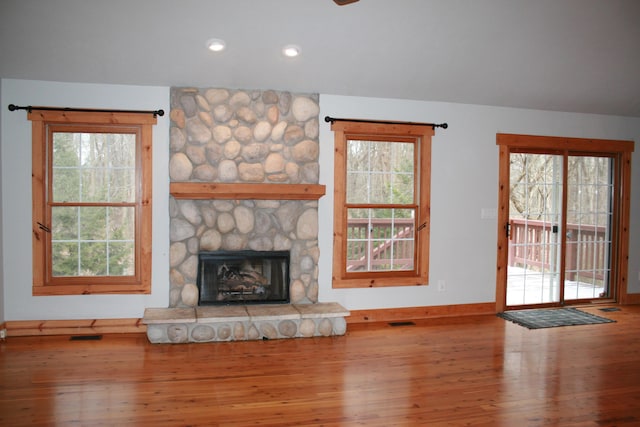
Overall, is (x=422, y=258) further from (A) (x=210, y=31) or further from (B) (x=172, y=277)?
(A) (x=210, y=31)

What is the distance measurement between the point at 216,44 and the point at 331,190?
1890 millimetres

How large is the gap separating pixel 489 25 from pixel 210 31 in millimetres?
2438

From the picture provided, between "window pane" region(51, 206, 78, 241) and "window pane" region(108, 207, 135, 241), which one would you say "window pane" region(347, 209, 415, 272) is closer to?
"window pane" region(108, 207, 135, 241)

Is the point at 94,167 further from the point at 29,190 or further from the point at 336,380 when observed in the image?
the point at 336,380

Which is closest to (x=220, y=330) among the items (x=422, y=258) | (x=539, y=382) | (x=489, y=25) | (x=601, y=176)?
(x=422, y=258)

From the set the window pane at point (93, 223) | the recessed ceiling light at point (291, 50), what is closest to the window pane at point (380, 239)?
the recessed ceiling light at point (291, 50)

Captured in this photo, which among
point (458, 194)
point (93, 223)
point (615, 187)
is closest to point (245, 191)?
point (93, 223)

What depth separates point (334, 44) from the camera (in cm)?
455

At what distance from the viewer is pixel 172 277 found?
16.4 ft

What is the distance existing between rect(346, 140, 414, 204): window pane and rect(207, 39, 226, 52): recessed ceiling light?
1752 millimetres

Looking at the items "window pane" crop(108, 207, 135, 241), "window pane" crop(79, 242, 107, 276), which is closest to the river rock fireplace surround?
"window pane" crop(108, 207, 135, 241)

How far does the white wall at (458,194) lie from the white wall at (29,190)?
195cm

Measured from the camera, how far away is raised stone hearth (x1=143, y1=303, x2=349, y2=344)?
4.66 metres

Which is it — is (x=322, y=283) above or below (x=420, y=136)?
below
